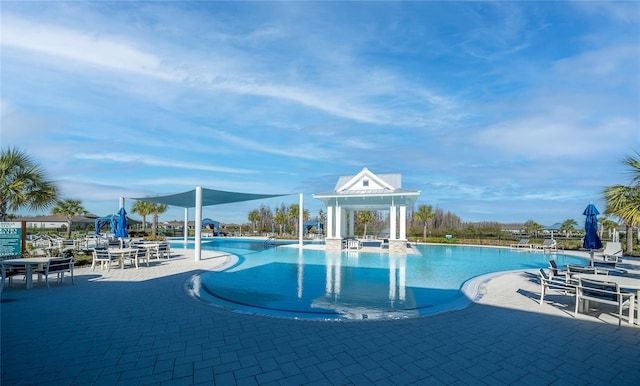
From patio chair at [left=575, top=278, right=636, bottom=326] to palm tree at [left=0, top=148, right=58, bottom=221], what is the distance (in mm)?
14549

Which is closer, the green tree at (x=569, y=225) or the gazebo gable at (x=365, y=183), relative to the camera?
the gazebo gable at (x=365, y=183)

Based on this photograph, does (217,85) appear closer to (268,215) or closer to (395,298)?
(395,298)

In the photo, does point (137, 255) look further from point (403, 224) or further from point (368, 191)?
point (403, 224)

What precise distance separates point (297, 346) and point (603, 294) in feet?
18.0

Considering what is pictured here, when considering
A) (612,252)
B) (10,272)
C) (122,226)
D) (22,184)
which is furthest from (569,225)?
(22,184)

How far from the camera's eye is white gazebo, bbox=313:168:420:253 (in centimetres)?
1892

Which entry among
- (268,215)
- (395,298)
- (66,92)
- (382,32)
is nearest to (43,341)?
(395,298)

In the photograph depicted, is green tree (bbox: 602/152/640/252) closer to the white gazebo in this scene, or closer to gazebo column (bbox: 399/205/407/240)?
the white gazebo

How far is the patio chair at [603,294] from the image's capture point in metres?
5.11

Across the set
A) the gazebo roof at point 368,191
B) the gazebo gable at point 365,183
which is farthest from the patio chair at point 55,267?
the gazebo gable at point 365,183

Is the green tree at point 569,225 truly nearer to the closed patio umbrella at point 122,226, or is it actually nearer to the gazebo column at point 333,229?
the gazebo column at point 333,229

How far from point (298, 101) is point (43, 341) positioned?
46.2 ft

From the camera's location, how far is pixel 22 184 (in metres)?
9.61

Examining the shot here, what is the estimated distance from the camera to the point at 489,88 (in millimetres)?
15438
